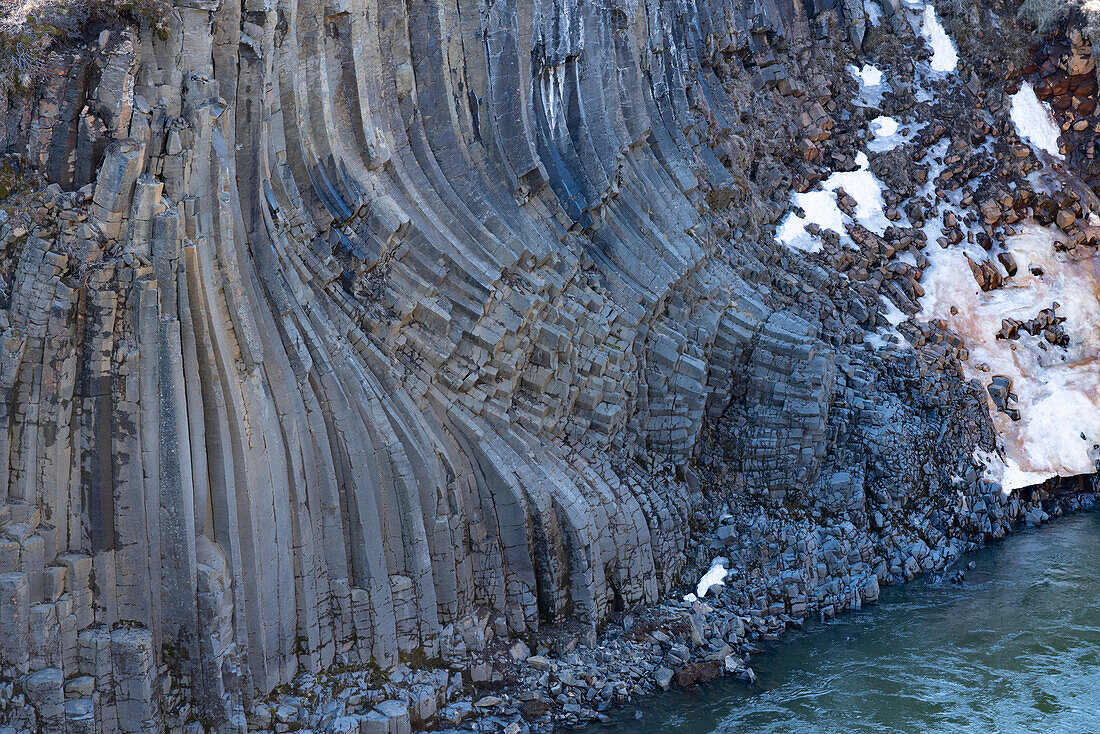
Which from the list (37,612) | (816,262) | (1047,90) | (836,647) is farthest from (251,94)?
(1047,90)

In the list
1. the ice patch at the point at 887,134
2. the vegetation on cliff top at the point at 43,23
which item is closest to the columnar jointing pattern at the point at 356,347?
the vegetation on cliff top at the point at 43,23

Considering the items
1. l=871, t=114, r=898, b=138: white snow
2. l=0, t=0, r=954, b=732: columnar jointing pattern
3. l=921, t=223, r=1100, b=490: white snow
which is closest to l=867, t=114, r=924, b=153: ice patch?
l=871, t=114, r=898, b=138: white snow

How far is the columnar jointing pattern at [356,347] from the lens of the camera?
21688 mm

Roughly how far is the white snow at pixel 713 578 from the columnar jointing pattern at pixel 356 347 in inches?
29.8

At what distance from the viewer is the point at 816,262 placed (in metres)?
38.5

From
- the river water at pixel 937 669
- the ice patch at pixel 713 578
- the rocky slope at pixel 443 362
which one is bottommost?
the river water at pixel 937 669

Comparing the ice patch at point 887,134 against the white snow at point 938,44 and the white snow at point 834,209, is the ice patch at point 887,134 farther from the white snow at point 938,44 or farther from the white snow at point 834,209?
the white snow at point 938,44

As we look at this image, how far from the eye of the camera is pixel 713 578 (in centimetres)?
3081

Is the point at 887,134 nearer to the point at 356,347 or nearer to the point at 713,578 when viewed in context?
the point at 713,578

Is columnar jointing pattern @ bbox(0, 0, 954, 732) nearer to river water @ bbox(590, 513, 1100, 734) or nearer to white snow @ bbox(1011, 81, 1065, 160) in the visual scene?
river water @ bbox(590, 513, 1100, 734)

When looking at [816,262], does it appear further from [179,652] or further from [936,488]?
[179,652]

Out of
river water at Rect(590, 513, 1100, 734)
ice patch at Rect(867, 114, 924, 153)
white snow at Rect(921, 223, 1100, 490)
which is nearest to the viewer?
river water at Rect(590, 513, 1100, 734)

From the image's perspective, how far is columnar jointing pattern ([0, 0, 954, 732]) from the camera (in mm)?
21688

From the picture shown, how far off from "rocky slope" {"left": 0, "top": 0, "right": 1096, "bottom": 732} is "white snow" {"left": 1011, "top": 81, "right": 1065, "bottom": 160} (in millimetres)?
1826
